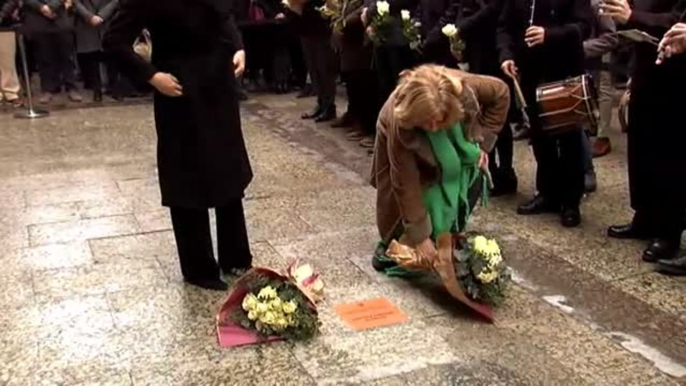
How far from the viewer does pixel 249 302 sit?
3.11m

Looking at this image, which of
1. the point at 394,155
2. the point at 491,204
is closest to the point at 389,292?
the point at 394,155

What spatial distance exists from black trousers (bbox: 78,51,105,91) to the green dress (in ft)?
19.8

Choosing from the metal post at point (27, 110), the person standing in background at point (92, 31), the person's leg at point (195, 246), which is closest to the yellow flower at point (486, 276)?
the person's leg at point (195, 246)

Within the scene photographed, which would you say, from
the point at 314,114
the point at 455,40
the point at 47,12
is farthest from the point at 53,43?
the point at 455,40

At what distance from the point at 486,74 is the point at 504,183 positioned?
2.10 feet

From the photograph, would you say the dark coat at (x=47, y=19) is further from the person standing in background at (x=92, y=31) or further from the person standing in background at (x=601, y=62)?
the person standing in background at (x=601, y=62)

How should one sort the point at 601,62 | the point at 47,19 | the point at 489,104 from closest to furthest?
1. the point at 489,104
2. the point at 601,62
3. the point at 47,19

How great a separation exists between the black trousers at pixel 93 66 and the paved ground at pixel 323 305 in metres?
3.43

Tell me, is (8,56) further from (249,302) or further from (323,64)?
(249,302)

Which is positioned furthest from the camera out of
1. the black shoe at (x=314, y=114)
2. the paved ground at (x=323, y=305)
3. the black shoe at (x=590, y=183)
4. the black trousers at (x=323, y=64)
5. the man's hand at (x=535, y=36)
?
the black shoe at (x=314, y=114)

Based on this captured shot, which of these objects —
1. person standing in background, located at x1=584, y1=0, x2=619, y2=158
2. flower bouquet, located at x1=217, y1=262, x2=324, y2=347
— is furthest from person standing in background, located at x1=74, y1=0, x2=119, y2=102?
flower bouquet, located at x1=217, y1=262, x2=324, y2=347

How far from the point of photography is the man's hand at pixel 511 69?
4.47 metres

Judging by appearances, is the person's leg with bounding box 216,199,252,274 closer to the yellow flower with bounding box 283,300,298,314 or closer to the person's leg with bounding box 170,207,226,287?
the person's leg with bounding box 170,207,226,287

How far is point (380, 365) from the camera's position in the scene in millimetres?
2934
